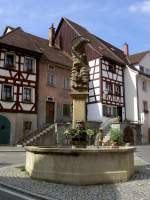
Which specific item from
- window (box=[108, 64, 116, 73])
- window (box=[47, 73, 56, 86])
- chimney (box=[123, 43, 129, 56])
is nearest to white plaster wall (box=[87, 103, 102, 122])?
window (box=[108, 64, 116, 73])

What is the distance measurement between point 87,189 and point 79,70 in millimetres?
5398

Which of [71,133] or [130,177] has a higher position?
[71,133]

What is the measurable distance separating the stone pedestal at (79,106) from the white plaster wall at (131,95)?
27728mm

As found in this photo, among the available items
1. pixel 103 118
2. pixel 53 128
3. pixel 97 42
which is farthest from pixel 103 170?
pixel 97 42

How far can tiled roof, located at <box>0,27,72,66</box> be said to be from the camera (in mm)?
31219

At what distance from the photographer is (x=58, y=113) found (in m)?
34.5

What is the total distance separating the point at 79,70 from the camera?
42.4 ft

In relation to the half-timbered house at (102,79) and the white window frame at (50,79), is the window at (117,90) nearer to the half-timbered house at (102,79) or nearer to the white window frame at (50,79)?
the half-timbered house at (102,79)

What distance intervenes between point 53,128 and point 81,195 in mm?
22290

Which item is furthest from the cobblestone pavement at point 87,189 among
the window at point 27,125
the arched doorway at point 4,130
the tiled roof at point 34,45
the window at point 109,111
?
the window at point 109,111

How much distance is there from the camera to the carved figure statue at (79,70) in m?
12.7

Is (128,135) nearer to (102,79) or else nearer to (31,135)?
(102,79)

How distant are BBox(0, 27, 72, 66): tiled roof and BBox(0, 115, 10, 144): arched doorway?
6931 mm

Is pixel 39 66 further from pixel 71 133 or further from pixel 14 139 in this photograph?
pixel 71 133
